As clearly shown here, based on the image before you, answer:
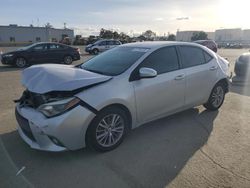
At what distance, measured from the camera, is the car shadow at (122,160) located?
3.51 meters

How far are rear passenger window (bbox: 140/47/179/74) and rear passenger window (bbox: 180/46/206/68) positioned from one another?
0.25 metres

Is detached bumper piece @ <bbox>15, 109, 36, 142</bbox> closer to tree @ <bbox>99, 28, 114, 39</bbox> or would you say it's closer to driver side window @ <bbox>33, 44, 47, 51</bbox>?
driver side window @ <bbox>33, 44, 47, 51</bbox>

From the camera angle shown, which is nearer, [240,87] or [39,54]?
[240,87]

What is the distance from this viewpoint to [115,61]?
499 centimetres

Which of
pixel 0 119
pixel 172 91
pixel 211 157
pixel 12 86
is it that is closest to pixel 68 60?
pixel 12 86

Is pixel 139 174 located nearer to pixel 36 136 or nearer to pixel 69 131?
pixel 69 131

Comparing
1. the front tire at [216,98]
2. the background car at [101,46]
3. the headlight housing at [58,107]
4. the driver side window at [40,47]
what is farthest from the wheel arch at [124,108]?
the background car at [101,46]

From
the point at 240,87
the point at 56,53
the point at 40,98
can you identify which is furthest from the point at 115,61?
the point at 56,53

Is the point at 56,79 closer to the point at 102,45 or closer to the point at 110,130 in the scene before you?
the point at 110,130

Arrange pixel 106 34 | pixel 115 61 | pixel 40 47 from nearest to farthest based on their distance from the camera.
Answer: pixel 115 61
pixel 40 47
pixel 106 34

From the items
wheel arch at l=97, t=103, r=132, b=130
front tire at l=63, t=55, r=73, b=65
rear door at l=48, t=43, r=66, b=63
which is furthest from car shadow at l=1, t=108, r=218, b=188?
front tire at l=63, t=55, r=73, b=65

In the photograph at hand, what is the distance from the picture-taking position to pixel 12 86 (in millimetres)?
9414

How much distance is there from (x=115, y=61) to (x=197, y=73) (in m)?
1.74

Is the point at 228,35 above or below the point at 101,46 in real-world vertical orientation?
above
